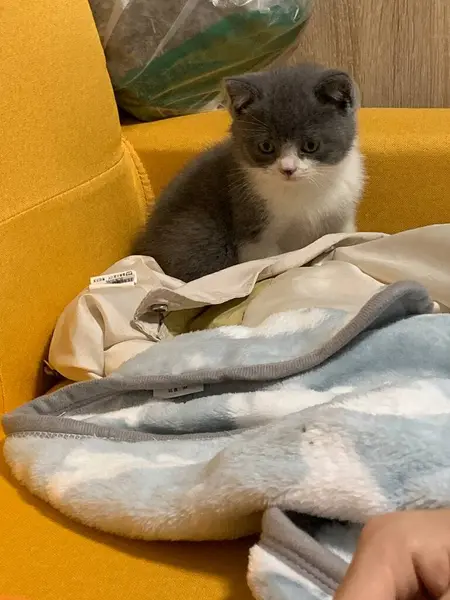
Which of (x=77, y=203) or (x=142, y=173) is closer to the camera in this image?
(x=77, y=203)

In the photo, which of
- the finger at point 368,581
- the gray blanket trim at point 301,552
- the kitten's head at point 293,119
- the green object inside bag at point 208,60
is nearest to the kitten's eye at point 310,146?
the kitten's head at point 293,119

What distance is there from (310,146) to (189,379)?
0.64 meters

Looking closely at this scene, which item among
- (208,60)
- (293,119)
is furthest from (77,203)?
(208,60)

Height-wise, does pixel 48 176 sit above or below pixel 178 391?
above

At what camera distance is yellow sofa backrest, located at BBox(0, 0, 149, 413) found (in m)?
0.98

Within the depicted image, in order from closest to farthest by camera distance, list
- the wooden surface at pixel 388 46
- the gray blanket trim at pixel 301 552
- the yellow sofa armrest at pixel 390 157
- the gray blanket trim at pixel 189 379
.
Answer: the gray blanket trim at pixel 301 552 < the gray blanket trim at pixel 189 379 < the yellow sofa armrest at pixel 390 157 < the wooden surface at pixel 388 46

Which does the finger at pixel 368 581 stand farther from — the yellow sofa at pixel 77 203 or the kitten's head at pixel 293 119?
the kitten's head at pixel 293 119

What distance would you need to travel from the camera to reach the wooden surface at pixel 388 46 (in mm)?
1572

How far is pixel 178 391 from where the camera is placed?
0.82 metres

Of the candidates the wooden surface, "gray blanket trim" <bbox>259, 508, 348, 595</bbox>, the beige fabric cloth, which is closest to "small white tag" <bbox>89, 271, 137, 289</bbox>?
the beige fabric cloth

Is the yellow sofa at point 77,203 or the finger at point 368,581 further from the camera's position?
the yellow sofa at point 77,203

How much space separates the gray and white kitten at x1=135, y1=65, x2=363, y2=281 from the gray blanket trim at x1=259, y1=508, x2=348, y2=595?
2.44 feet

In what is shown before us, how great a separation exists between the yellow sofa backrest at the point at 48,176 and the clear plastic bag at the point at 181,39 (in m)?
0.17

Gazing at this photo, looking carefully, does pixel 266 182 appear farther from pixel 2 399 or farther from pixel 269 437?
pixel 269 437
